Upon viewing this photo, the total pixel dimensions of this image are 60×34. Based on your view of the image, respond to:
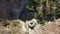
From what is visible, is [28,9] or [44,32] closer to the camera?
[44,32]

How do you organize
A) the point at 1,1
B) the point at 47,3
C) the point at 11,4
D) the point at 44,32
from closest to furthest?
the point at 1,1 → the point at 11,4 → the point at 44,32 → the point at 47,3

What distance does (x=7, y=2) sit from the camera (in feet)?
6.36

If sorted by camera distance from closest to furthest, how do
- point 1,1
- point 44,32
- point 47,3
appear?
1. point 1,1
2. point 44,32
3. point 47,3

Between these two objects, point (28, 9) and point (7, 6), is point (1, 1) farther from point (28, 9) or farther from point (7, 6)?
point (28, 9)

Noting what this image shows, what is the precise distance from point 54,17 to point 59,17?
0.14m

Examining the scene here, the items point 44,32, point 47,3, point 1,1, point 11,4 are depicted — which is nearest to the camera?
point 1,1

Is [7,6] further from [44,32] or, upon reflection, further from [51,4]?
[51,4]

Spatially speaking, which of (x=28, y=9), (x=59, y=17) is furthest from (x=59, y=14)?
(x=28, y=9)

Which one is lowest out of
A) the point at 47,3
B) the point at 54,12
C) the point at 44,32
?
the point at 44,32

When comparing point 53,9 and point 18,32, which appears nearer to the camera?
point 18,32

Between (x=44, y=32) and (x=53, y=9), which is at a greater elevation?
(x=53, y=9)

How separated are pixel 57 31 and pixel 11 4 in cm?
154

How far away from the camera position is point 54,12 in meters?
4.04

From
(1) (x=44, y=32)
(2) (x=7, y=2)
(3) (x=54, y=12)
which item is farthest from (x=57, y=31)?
(2) (x=7, y=2)
